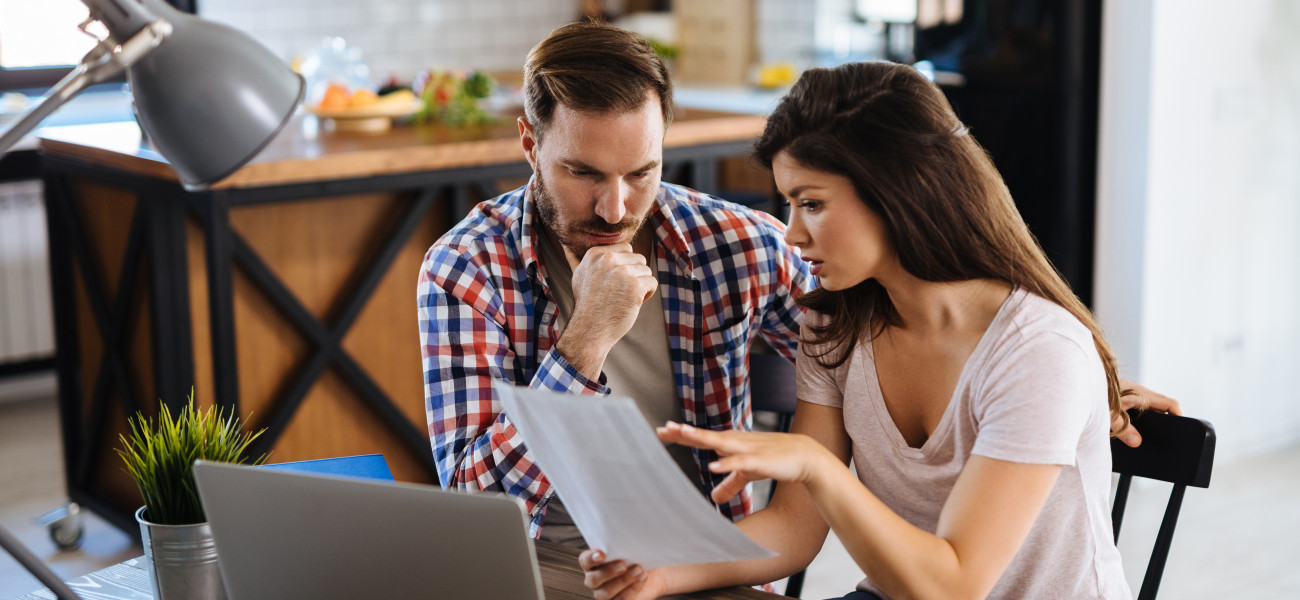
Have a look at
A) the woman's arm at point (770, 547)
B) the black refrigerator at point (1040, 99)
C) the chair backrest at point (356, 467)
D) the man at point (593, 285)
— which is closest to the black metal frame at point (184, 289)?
the black refrigerator at point (1040, 99)

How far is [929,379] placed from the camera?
1396 millimetres

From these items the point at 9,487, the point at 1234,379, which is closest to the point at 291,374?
the point at 9,487

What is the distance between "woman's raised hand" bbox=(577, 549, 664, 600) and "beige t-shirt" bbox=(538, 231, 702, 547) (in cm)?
56

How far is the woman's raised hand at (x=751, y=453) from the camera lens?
100 centimetres

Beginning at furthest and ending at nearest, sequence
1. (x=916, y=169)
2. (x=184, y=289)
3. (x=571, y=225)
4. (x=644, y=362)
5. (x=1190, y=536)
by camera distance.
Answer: (x=1190, y=536), (x=184, y=289), (x=644, y=362), (x=571, y=225), (x=916, y=169)

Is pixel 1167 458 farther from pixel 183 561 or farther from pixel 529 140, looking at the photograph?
pixel 183 561

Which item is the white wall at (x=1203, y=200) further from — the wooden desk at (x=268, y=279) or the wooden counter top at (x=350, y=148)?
the wooden desk at (x=268, y=279)

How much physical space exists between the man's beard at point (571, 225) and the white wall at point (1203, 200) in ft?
7.54

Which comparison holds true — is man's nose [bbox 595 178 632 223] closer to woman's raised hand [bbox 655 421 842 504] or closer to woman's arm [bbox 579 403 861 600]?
woman's arm [bbox 579 403 861 600]

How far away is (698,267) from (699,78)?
442cm

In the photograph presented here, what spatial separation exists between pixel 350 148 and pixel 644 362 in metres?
1.52

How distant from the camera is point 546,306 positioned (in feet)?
5.54

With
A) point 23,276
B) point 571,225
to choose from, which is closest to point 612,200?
point 571,225

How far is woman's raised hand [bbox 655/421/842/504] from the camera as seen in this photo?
39.6 inches
